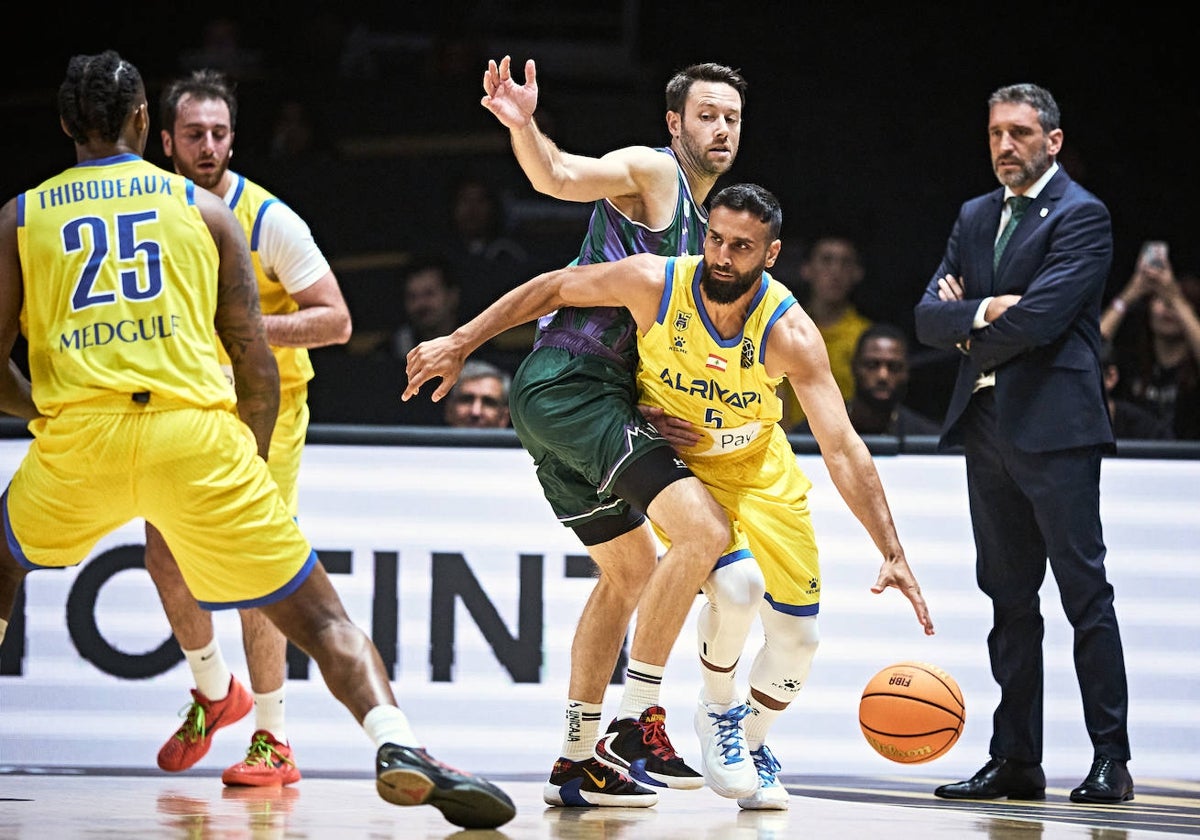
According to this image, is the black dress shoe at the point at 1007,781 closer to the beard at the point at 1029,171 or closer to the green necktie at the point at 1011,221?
the green necktie at the point at 1011,221

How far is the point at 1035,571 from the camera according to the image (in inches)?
212

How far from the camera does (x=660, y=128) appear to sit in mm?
9102

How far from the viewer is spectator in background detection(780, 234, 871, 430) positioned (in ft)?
25.4

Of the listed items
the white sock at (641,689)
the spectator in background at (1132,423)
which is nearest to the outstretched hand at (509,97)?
the white sock at (641,689)

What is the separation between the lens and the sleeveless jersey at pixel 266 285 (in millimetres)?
5074

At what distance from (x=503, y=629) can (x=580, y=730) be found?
1.40 metres

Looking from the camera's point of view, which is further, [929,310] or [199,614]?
[929,310]

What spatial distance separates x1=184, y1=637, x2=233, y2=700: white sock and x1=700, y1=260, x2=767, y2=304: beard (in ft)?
6.68

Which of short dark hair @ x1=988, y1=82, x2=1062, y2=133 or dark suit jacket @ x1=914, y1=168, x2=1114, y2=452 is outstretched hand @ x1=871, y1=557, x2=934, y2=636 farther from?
short dark hair @ x1=988, y1=82, x2=1062, y2=133

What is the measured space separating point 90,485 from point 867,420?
4.12 meters

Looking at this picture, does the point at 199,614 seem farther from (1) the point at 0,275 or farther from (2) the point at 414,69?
(2) the point at 414,69

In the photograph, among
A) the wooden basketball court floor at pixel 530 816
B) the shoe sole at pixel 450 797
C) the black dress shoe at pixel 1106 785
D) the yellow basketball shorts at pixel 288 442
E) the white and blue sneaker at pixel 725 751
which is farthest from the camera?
the yellow basketball shorts at pixel 288 442

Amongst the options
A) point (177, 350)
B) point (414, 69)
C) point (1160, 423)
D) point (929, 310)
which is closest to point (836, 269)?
point (1160, 423)

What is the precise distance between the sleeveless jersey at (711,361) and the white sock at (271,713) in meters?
1.68
